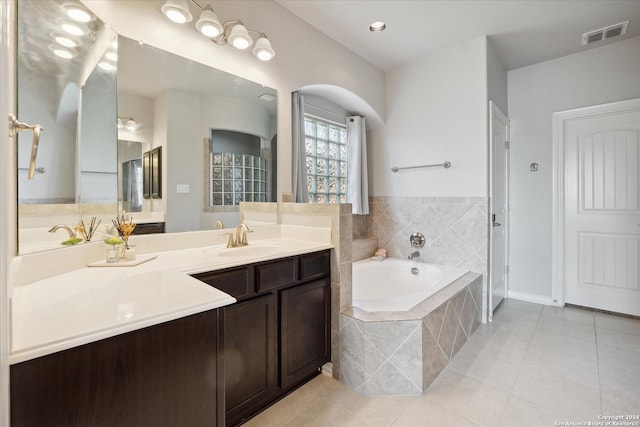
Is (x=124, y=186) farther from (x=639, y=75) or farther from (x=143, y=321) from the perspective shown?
(x=639, y=75)

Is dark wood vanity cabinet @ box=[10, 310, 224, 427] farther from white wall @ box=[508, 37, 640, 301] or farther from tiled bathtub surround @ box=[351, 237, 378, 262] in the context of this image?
white wall @ box=[508, 37, 640, 301]

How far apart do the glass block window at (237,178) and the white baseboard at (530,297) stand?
3.07 metres

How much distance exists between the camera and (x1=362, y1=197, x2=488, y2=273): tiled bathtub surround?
108 inches

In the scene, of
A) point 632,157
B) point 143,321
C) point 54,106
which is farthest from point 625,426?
point 54,106

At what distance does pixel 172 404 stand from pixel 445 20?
3078 mm

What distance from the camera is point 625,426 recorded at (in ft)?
4.74

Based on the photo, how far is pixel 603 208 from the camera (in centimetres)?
284

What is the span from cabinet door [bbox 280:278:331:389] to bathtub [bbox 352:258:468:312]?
86cm

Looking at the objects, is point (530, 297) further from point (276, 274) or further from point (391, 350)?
point (276, 274)

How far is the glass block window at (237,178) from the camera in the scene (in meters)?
1.95

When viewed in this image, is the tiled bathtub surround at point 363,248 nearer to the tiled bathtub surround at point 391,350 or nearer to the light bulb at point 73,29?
the tiled bathtub surround at point 391,350

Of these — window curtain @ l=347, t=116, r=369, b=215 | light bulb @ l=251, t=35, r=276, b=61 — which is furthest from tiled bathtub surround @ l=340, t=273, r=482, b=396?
light bulb @ l=251, t=35, r=276, b=61

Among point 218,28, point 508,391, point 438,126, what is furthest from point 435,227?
point 218,28

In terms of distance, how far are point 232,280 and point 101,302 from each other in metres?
0.58
